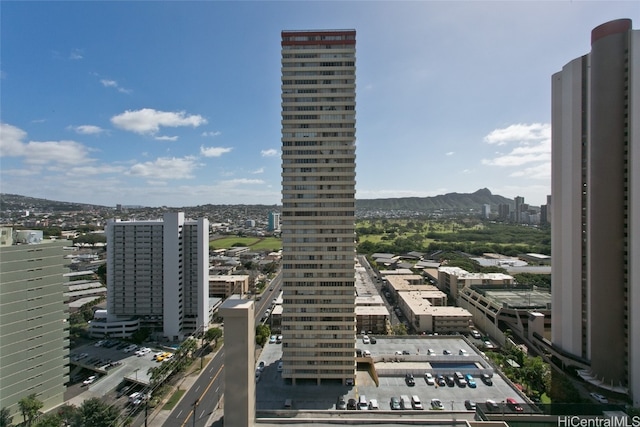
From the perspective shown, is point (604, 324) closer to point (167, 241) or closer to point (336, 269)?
point (336, 269)

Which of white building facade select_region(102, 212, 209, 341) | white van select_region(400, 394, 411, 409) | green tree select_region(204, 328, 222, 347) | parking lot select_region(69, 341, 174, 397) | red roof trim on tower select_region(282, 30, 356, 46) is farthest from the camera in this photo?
white building facade select_region(102, 212, 209, 341)

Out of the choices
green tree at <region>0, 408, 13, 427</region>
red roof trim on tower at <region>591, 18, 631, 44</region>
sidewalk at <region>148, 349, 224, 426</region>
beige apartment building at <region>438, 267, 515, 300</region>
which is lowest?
sidewalk at <region>148, 349, 224, 426</region>

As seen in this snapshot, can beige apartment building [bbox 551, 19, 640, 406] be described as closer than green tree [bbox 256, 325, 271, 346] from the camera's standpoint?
Yes

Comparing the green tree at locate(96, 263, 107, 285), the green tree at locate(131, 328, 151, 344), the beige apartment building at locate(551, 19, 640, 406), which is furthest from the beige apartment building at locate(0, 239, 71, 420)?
the beige apartment building at locate(551, 19, 640, 406)

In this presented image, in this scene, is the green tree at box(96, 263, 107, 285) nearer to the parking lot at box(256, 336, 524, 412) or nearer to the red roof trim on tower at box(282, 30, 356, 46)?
the parking lot at box(256, 336, 524, 412)

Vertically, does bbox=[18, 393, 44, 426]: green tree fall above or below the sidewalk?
above

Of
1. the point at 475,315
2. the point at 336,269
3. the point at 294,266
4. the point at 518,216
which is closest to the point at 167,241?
the point at 294,266
